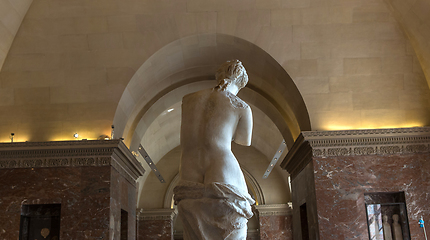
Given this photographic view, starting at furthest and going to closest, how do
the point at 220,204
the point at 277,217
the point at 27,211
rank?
the point at 277,217 → the point at 27,211 → the point at 220,204

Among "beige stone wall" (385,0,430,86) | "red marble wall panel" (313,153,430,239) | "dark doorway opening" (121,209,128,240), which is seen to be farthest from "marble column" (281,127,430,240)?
"dark doorway opening" (121,209,128,240)

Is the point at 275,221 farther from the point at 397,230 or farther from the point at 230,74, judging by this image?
the point at 230,74

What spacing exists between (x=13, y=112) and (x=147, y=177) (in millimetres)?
11597

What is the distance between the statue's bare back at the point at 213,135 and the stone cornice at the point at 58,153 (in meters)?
5.00

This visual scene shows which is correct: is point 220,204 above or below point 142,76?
below

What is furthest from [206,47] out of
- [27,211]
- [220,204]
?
[220,204]

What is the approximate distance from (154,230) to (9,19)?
1187cm

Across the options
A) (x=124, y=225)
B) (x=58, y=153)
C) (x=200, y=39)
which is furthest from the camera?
(x=124, y=225)

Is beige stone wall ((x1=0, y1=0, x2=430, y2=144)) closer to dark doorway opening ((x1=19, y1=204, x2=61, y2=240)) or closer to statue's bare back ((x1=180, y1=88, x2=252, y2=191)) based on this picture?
dark doorway opening ((x1=19, y1=204, x2=61, y2=240))

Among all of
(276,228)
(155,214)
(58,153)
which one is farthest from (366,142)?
(155,214)

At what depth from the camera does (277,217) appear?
19.8m

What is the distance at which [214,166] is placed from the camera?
374 cm

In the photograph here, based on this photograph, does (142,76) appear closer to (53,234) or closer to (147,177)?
(53,234)

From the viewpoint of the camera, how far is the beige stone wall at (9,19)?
8.99m
